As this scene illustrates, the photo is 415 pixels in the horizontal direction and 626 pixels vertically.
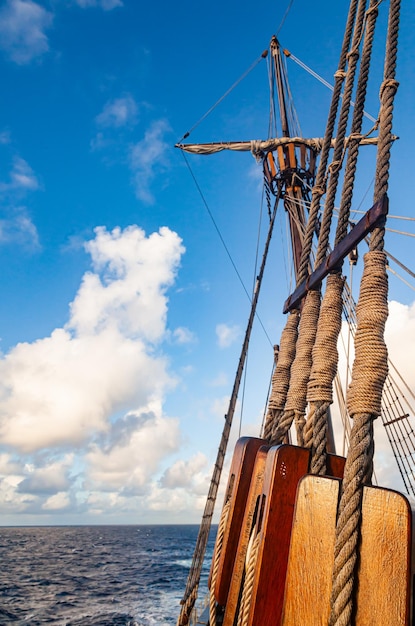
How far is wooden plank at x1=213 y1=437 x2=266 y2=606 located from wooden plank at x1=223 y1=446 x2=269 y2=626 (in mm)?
128

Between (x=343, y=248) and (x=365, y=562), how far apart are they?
1484 millimetres

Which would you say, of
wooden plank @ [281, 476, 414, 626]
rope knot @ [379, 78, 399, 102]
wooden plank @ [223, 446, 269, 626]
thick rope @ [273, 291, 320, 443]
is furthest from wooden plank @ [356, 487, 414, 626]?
rope knot @ [379, 78, 399, 102]

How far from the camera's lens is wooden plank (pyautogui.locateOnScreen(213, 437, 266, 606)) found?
2.12 m

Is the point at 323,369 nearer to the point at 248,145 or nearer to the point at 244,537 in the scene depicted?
the point at 244,537

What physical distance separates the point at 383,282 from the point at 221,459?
6.02 m

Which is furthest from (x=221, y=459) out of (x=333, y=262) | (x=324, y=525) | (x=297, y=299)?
(x=324, y=525)

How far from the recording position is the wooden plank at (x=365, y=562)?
1.28m

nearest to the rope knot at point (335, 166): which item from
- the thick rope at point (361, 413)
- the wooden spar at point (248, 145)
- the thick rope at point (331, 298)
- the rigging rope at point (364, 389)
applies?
the thick rope at point (331, 298)

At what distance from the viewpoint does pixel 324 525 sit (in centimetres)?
143

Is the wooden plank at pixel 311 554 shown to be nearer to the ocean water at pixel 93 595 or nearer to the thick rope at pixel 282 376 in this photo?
the thick rope at pixel 282 376

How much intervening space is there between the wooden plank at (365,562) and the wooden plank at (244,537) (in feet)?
1.90

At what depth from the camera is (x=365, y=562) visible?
134 cm

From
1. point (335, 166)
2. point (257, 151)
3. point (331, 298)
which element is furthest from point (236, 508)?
point (257, 151)

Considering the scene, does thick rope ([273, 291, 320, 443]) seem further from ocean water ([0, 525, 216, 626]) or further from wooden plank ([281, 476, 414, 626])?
ocean water ([0, 525, 216, 626])
